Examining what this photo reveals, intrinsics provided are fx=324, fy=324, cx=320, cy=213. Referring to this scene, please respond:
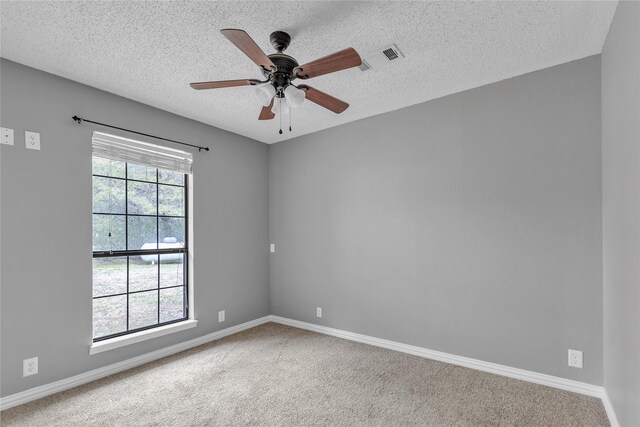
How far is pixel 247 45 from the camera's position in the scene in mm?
1633

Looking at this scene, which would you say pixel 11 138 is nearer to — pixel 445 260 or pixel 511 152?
pixel 445 260

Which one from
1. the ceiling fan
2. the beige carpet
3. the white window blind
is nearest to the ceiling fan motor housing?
the ceiling fan

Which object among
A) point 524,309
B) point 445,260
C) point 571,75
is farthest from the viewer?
point 445,260

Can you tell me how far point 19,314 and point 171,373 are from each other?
1.23 m

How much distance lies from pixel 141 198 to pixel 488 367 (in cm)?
361

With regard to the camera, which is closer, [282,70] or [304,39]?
[282,70]

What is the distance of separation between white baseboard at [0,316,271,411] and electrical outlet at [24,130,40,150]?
6.03 feet

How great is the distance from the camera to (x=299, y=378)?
9.12 feet

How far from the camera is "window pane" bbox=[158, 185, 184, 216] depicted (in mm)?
3418

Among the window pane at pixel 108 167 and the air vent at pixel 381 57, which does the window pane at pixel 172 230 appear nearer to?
the window pane at pixel 108 167

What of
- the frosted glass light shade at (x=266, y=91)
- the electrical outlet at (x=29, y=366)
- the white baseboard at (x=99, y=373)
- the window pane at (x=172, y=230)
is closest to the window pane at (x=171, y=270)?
the window pane at (x=172, y=230)

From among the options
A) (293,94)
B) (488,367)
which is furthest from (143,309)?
(488,367)

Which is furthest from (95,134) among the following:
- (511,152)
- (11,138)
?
(511,152)

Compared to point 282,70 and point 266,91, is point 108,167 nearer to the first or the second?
point 266,91
